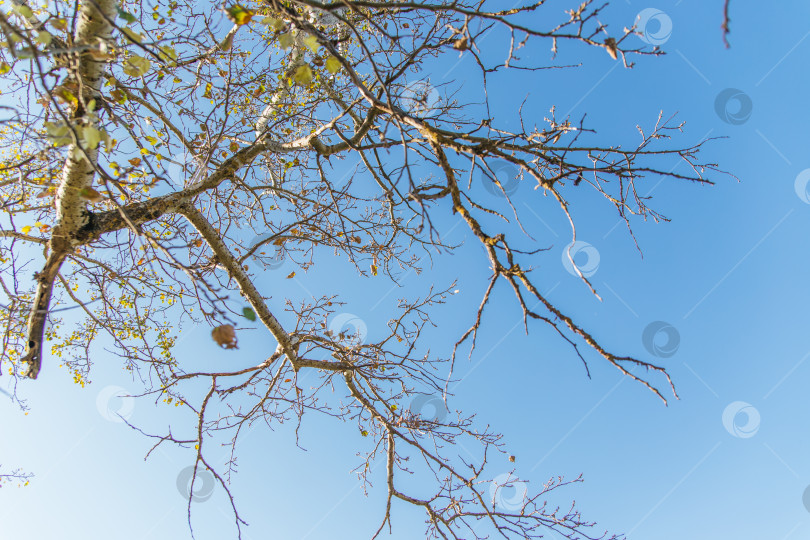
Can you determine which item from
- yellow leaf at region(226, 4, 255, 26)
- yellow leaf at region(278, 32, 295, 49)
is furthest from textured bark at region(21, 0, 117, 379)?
yellow leaf at region(278, 32, 295, 49)

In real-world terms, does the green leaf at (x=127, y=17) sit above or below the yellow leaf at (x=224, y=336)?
above

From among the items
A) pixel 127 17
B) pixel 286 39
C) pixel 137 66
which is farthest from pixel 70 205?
pixel 286 39

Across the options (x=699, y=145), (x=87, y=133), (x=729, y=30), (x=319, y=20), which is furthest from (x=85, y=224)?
(x=699, y=145)

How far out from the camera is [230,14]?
5.21ft

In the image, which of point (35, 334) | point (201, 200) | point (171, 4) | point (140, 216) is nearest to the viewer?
point (35, 334)

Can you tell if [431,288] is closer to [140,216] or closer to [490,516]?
[490,516]

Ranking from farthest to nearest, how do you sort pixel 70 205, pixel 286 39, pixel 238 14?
1. pixel 70 205
2. pixel 238 14
3. pixel 286 39

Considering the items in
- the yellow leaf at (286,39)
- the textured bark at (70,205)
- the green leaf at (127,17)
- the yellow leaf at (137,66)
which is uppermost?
the yellow leaf at (286,39)

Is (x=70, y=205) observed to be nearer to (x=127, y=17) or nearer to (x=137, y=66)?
(x=137, y=66)

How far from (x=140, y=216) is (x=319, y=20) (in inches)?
98.1

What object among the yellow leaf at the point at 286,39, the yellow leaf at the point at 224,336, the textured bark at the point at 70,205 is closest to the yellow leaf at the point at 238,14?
the yellow leaf at the point at 286,39

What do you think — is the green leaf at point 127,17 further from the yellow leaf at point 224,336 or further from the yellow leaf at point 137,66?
the yellow leaf at point 224,336

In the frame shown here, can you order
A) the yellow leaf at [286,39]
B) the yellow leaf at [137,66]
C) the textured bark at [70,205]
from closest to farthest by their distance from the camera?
the yellow leaf at [286,39] → the yellow leaf at [137,66] → the textured bark at [70,205]

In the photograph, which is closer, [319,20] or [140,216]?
[140,216]
